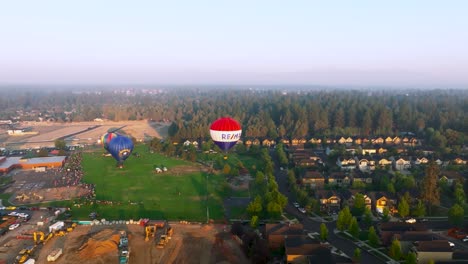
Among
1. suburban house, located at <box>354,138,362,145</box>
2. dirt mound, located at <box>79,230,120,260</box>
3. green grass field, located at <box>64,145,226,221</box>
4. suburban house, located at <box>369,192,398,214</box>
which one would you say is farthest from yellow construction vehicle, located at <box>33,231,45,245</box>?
suburban house, located at <box>354,138,362,145</box>

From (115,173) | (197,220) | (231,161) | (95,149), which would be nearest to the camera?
(197,220)

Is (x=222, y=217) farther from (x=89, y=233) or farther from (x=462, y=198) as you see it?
(x=462, y=198)

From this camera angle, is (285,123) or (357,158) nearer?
(357,158)

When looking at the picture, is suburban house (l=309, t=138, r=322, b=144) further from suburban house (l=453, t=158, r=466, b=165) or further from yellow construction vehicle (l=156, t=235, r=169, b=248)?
yellow construction vehicle (l=156, t=235, r=169, b=248)

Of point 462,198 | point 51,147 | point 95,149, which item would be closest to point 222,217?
point 462,198

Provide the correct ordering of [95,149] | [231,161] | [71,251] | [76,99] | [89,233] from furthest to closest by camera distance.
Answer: [76,99]
[95,149]
[231,161]
[89,233]
[71,251]
